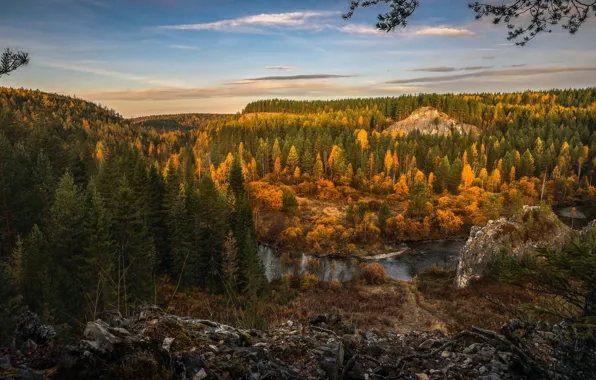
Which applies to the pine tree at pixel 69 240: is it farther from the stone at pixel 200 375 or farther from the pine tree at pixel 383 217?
the pine tree at pixel 383 217

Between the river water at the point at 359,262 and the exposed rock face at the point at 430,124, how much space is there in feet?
361

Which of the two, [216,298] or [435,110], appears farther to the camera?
[435,110]

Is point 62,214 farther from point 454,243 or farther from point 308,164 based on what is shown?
point 308,164

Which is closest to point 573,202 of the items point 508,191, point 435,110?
point 508,191

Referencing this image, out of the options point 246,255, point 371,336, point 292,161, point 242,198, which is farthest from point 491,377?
point 292,161

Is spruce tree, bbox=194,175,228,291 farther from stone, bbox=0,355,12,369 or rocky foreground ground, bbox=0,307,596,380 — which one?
stone, bbox=0,355,12,369

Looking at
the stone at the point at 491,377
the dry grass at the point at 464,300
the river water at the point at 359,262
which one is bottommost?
the river water at the point at 359,262

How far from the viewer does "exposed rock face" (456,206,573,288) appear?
41.7 m

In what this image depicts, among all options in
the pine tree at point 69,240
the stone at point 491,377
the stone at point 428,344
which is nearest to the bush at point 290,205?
the pine tree at point 69,240

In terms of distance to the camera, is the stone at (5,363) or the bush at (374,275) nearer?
the stone at (5,363)

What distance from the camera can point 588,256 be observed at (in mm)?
5340

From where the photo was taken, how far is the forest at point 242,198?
25.7 m

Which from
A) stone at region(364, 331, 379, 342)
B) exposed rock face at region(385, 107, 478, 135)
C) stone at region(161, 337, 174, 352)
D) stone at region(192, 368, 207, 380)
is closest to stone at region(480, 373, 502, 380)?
stone at region(364, 331, 379, 342)

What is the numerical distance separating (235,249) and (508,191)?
295 feet
